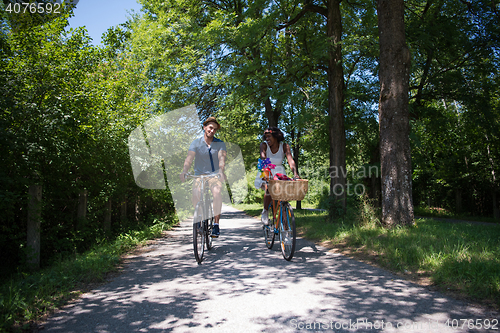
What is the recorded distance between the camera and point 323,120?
1301 centimetres

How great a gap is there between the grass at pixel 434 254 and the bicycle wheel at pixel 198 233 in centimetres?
267

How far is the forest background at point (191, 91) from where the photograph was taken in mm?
5445

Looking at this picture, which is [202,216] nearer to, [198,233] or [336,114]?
[198,233]

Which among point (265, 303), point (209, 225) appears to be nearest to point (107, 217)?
point (209, 225)

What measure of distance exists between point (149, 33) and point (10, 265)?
11.6m

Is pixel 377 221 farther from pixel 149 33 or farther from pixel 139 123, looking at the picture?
pixel 149 33

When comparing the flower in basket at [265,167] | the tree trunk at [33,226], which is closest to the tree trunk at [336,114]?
the flower in basket at [265,167]

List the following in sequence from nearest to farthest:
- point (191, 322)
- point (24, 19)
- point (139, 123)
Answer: point (191, 322) < point (24, 19) < point (139, 123)

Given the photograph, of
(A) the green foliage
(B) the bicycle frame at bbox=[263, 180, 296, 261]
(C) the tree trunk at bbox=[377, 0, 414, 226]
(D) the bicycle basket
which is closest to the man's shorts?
(D) the bicycle basket

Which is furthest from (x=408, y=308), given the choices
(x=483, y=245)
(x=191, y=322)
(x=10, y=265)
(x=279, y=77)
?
(x=279, y=77)

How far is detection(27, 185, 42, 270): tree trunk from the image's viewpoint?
17.2 feet

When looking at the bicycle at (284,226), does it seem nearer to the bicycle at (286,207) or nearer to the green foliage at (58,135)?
the bicycle at (286,207)

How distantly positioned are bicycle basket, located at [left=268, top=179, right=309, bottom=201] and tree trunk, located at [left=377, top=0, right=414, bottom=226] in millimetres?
2846

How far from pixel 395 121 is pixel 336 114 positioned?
9.63 ft
